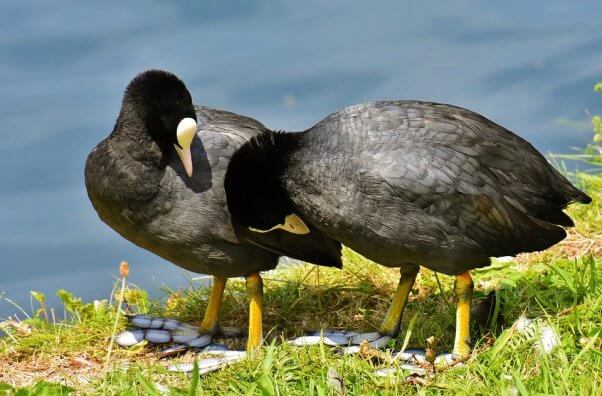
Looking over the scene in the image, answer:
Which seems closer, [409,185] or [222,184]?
[409,185]

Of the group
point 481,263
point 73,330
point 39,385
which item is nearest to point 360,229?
point 481,263

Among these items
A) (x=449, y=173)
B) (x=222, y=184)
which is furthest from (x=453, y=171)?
(x=222, y=184)

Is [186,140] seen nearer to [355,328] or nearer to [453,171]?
[453,171]

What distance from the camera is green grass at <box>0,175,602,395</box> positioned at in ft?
13.7

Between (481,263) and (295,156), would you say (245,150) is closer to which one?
(295,156)

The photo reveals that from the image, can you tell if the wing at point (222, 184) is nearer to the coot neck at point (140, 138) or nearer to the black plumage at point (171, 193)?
the black plumage at point (171, 193)

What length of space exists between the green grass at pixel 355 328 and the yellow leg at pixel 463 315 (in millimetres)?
75

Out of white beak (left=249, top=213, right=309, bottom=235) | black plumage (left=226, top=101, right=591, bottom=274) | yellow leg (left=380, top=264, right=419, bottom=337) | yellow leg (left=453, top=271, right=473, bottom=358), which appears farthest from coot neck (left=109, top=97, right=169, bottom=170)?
yellow leg (left=453, top=271, right=473, bottom=358)

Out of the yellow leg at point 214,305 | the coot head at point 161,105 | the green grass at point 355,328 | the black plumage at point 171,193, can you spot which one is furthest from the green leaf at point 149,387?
the yellow leg at point 214,305

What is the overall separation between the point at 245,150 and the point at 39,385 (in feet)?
4.85

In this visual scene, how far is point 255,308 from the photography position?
513cm

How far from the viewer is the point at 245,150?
186 inches

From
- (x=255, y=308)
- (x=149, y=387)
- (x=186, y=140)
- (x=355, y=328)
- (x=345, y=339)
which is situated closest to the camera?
(x=149, y=387)

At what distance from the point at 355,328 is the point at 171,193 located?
1413mm
